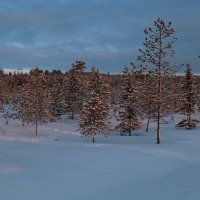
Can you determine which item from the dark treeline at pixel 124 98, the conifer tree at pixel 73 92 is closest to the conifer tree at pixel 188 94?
the dark treeline at pixel 124 98

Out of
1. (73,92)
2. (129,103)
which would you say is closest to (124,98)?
(129,103)

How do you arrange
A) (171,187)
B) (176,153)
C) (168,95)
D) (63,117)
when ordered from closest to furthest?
(171,187), (176,153), (168,95), (63,117)

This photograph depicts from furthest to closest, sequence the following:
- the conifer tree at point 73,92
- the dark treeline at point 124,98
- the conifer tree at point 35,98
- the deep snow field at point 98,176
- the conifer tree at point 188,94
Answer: the conifer tree at point 73,92, the conifer tree at point 188,94, the conifer tree at point 35,98, the dark treeline at point 124,98, the deep snow field at point 98,176

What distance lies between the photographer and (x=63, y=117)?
69.0m

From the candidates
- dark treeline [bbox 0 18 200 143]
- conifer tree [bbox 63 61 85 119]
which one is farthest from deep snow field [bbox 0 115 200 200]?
conifer tree [bbox 63 61 85 119]

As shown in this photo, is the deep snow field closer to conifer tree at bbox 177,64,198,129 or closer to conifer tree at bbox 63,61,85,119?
conifer tree at bbox 177,64,198,129

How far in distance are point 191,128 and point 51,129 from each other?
22115 millimetres

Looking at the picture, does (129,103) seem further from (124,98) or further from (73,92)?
(73,92)

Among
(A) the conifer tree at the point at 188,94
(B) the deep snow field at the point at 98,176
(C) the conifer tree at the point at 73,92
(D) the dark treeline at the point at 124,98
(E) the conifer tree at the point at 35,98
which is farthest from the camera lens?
(C) the conifer tree at the point at 73,92

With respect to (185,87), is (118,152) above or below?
below

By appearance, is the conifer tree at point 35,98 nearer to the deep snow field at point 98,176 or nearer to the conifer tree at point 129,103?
the conifer tree at point 129,103

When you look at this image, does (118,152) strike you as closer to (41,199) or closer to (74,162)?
(74,162)

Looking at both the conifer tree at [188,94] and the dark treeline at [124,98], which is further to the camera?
the conifer tree at [188,94]

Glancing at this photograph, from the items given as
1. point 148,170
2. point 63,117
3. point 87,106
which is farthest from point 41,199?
point 63,117
